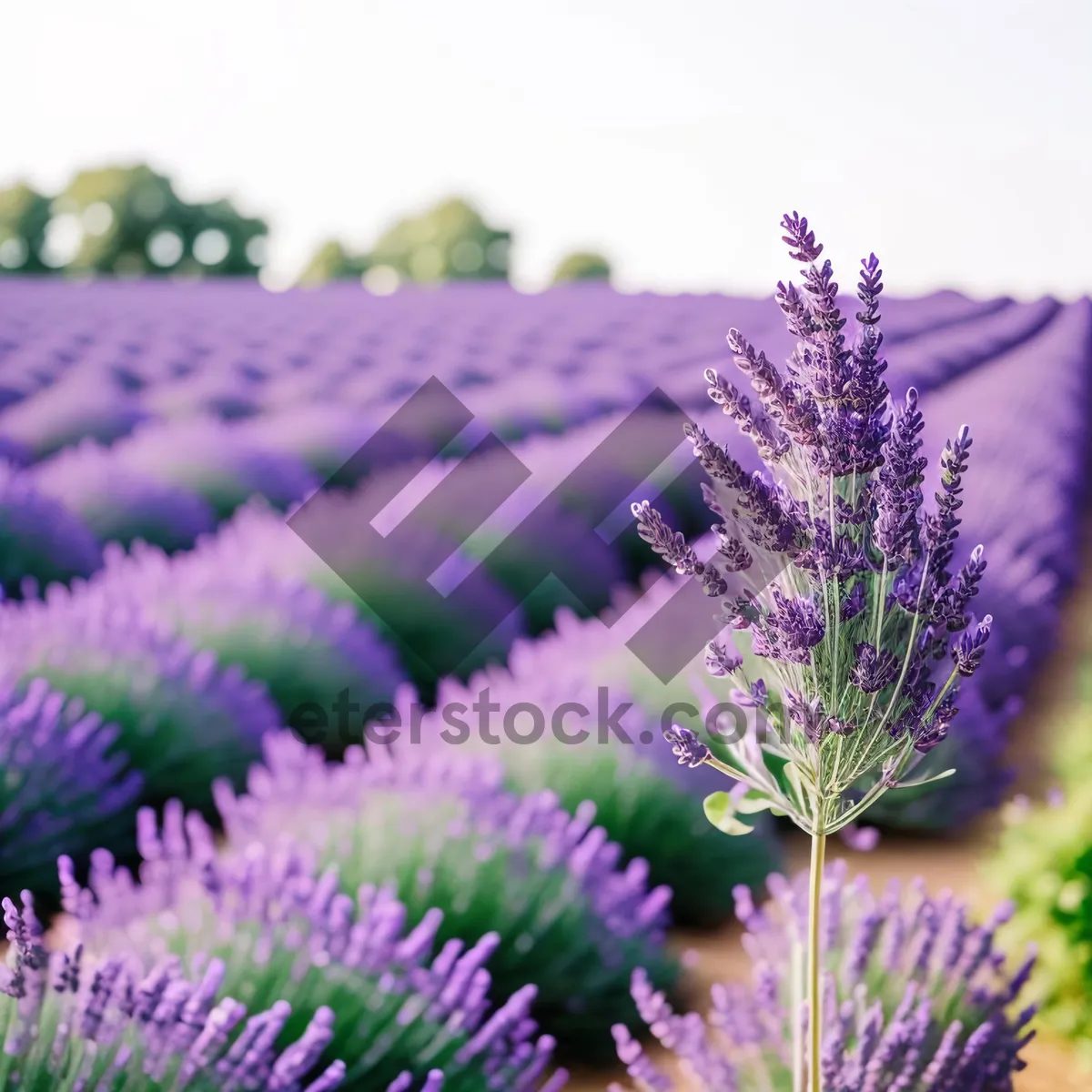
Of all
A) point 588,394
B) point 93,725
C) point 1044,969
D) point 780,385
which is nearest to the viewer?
point 780,385

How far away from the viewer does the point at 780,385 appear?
0.91 metres

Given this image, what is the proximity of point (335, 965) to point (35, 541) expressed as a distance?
3.26m

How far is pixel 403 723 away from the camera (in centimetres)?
321

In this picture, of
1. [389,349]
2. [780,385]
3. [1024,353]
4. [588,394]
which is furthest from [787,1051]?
[1024,353]

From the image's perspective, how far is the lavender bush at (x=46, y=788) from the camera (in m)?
2.48

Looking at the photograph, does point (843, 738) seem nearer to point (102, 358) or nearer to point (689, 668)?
point (689, 668)

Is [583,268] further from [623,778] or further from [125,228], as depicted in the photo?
[623,778]

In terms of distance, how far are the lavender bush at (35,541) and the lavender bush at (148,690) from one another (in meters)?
1.29

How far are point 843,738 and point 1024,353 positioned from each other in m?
16.3

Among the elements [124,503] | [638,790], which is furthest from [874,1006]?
[124,503]


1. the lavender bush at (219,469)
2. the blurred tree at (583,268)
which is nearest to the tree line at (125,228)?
the blurred tree at (583,268)

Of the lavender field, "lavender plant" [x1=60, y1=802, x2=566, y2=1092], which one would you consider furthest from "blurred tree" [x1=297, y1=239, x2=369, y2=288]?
"lavender plant" [x1=60, y1=802, x2=566, y2=1092]

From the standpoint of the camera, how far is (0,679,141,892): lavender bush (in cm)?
248

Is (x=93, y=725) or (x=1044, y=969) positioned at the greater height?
(x=1044, y=969)
